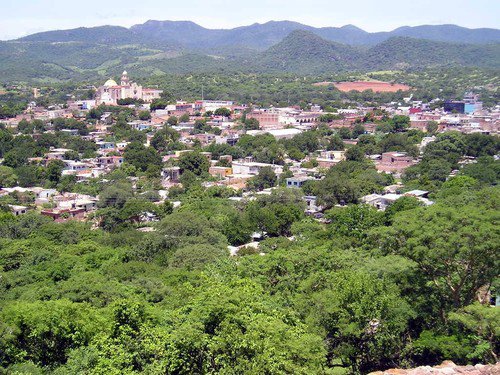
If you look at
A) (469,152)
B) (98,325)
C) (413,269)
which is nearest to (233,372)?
(98,325)

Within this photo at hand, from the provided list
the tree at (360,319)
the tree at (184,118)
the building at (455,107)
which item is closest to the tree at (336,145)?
the tree at (184,118)

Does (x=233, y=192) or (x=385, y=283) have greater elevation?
(x=385, y=283)

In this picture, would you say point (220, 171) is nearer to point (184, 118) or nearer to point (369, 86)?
point (184, 118)

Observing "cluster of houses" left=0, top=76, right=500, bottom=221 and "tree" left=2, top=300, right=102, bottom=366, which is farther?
"cluster of houses" left=0, top=76, right=500, bottom=221

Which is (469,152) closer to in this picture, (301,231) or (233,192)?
(233,192)

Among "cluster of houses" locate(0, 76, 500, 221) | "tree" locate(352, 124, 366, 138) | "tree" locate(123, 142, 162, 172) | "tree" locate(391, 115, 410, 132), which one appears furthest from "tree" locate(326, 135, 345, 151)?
"tree" locate(123, 142, 162, 172)

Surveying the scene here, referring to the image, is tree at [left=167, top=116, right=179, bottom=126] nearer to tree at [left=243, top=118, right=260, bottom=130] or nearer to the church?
tree at [left=243, top=118, right=260, bottom=130]

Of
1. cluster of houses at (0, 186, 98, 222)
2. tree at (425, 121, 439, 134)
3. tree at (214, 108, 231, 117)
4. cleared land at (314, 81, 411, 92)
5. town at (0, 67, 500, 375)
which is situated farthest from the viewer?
cleared land at (314, 81, 411, 92)

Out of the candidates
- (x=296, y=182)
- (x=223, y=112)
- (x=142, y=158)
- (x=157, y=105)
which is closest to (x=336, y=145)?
(x=296, y=182)

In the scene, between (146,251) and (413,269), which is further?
(146,251)
